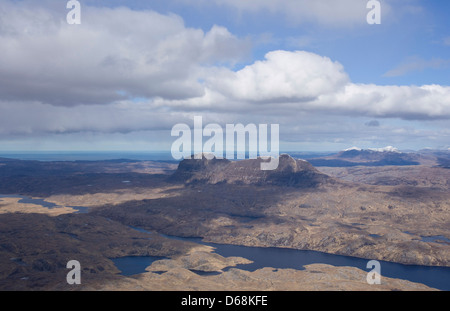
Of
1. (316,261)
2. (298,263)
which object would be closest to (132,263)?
(298,263)

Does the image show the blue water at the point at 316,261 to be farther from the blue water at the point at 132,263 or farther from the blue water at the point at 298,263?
the blue water at the point at 132,263

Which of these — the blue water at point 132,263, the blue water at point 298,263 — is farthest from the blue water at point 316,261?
the blue water at point 132,263

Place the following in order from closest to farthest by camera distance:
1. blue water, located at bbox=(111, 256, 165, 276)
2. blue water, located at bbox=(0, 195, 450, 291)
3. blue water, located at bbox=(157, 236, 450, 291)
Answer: blue water, located at bbox=(111, 256, 165, 276) < blue water, located at bbox=(0, 195, 450, 291) < blue water, located at bbox=(157, 236, 450, 291)

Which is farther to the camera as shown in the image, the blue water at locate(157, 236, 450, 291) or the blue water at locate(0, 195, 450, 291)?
the blue water at locate(157, 236, 450, 291)

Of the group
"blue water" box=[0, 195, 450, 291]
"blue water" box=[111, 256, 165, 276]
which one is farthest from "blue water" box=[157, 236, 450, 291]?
"blue water" box=[111, 256, 165, 276]

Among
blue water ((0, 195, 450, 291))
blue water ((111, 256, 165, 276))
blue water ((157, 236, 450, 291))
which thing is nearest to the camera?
blue water ((111, 256, 165, 276))

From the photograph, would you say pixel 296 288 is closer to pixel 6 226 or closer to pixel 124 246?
pixel 124 246

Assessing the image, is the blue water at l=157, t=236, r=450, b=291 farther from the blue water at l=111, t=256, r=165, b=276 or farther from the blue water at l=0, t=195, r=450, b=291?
the blue water at l=111, t=256, r=165, b=276

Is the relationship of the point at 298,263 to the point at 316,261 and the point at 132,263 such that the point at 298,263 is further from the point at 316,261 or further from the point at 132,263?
the point at 132,263

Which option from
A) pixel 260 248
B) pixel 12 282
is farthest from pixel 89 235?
pixel 260 248

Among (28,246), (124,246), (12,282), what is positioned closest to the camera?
(12,282)
